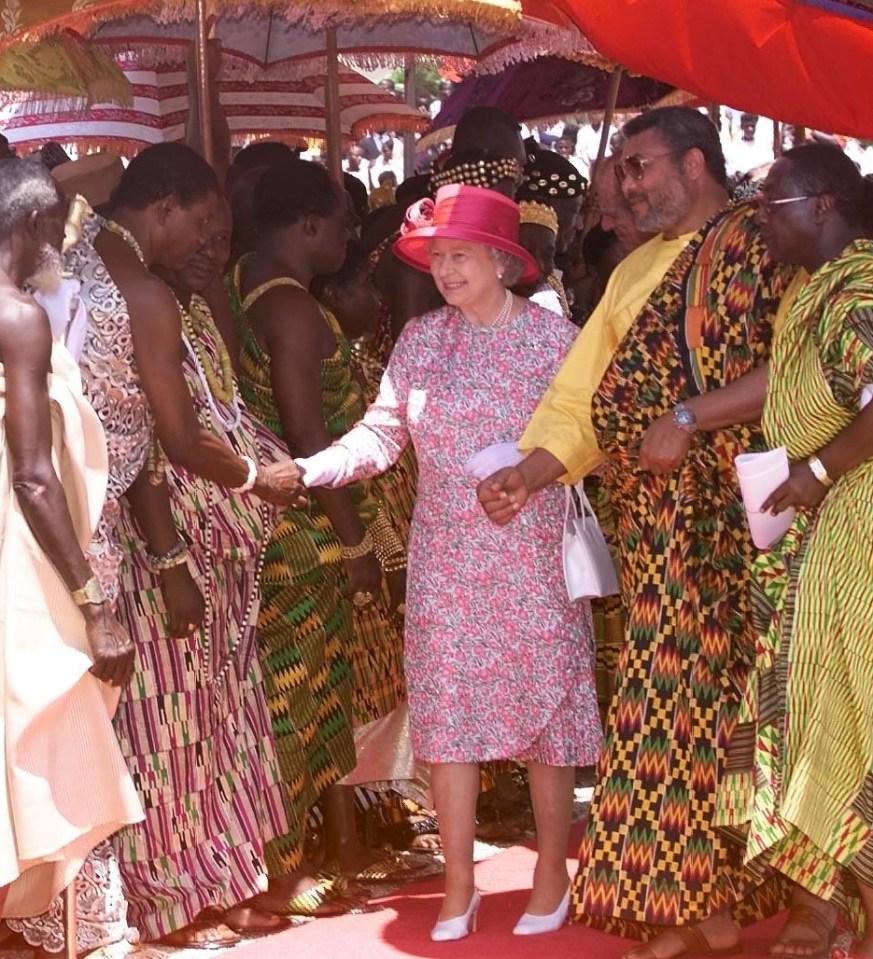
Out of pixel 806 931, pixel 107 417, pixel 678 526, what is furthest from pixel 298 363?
pixel 806 931

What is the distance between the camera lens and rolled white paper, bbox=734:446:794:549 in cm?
498

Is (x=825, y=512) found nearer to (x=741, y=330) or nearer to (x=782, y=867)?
(x=741, y=330)

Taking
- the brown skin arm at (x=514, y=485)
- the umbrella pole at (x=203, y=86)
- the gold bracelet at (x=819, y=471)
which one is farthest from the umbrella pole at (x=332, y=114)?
the gold bracelet at (x=819, y=471)

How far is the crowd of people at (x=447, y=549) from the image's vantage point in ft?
16.1

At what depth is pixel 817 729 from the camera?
4.96 meters

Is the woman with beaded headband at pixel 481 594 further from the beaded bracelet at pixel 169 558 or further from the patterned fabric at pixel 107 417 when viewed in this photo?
the patterned fabric at pixel 107 417

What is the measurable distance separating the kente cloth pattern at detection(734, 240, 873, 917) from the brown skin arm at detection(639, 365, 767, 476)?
0.47 ft

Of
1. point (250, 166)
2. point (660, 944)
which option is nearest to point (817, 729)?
point (660, 944)

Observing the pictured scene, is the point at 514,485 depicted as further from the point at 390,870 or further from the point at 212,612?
the point at 390,870

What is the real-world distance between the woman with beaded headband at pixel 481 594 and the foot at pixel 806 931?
0.77 m

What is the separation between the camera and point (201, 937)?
5957 mm

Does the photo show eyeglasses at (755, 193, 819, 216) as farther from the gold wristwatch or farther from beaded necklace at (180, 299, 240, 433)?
→ the gold wristwatch

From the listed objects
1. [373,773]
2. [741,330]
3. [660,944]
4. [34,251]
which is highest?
[34,251]

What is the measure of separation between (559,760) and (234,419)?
149 cm
